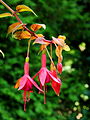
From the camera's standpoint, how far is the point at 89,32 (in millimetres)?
2541

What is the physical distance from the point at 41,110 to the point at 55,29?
0.61 m

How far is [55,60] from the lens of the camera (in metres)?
2.21

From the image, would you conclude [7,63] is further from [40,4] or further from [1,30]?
[40,4]

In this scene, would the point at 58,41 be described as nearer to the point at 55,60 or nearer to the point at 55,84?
the point at 55,84

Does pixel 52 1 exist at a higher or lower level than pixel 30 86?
lower

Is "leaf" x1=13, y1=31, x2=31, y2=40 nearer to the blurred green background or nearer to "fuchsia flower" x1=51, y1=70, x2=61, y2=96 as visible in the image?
"fuchsia flower" x1=51, y1=70, x2=61, y2=96

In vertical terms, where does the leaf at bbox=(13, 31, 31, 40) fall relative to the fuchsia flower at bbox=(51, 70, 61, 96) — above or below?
above

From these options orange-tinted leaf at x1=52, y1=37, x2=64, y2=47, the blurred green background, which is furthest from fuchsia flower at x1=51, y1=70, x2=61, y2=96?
the blurred green background

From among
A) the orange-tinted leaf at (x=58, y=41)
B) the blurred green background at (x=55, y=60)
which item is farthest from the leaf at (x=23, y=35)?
the blurred green background at (x=55, y=60)

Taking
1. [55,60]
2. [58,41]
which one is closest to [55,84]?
[58,41]

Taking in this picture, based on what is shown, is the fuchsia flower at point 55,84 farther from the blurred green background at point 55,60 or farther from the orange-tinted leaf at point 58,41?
the blurred green background at point 55,60

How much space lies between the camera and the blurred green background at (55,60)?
5.99 ft

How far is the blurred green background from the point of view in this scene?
183 centimetres

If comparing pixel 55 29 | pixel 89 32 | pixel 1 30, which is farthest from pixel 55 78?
pixel 89 32
